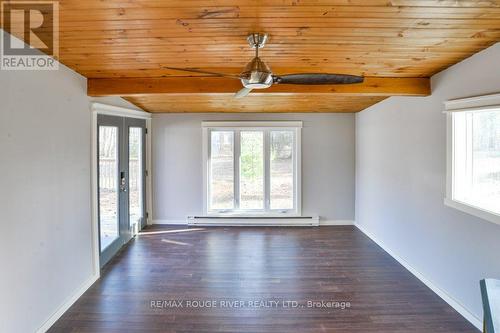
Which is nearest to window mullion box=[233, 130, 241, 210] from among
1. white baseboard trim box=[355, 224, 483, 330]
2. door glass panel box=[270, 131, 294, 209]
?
door glass panel box=[270, 131, 294, 209]

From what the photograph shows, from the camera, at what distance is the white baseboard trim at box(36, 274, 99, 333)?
268cm

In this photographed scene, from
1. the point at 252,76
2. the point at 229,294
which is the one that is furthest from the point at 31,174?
the point at 229,294

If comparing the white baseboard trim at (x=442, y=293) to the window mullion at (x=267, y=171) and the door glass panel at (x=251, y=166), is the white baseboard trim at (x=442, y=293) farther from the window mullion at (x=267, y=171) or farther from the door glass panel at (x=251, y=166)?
the door glass panel at (x=251, y=166)

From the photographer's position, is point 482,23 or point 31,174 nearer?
point 482,23

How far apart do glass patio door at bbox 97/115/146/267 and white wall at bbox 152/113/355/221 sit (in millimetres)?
431

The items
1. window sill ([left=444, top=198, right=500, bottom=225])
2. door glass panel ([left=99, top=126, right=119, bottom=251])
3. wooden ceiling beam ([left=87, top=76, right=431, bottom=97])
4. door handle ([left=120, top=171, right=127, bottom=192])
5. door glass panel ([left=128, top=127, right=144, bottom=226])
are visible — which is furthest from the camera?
door glass panel ([left=128, top=127, right=144, bottom=226])

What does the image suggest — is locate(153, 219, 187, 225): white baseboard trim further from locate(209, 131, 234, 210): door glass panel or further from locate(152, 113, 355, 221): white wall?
locate(209, 131, 234, 210): door glass panel

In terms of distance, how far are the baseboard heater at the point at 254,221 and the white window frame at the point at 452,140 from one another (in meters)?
2.97

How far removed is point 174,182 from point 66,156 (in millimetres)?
2922

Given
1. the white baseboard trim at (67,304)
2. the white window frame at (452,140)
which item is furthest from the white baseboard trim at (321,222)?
the white window frame at (452,140)

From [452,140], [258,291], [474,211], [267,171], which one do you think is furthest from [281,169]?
[474,211]

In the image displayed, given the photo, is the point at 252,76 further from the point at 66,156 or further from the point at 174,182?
the point at 174,182

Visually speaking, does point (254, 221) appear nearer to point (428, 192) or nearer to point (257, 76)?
point (428, 192)

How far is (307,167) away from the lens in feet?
19.5
